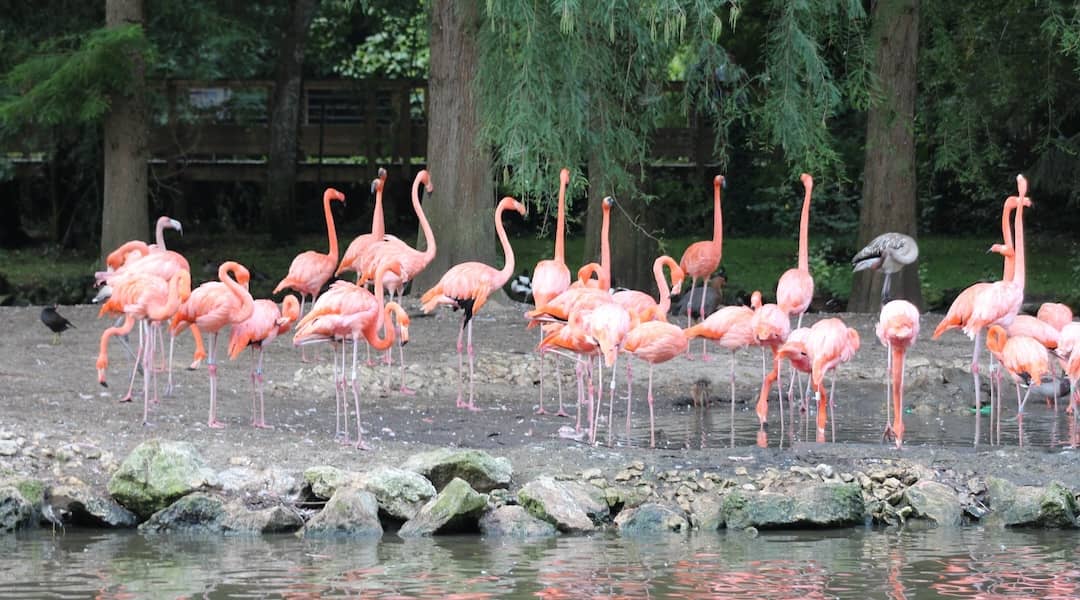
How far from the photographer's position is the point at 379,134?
24828mm

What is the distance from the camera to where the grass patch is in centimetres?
1947

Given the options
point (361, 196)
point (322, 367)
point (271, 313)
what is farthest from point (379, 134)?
point (271, 313)

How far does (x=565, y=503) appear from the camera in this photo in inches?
345

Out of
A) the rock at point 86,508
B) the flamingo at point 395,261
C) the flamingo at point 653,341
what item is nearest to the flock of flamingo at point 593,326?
the flamingo at point 653,341

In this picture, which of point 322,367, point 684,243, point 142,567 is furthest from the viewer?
point 684,243

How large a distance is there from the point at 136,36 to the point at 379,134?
802 cm

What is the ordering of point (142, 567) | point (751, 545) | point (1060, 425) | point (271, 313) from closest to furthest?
point (142, 567) < point (751, 545) < point (271, 313) < point (1060, 425)

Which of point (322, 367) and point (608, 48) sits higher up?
point (608, 48)

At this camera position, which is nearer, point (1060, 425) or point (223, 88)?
point (1060, 425)

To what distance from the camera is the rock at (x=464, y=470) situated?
907 centimetres

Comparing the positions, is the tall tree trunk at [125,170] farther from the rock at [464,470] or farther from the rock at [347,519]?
the rock at [347,519]

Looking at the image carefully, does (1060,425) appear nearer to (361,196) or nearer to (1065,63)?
(1065,63)

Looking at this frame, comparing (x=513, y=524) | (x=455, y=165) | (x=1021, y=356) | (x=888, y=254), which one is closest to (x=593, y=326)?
(x=513, y=524)

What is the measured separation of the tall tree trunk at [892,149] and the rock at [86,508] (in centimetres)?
1000
